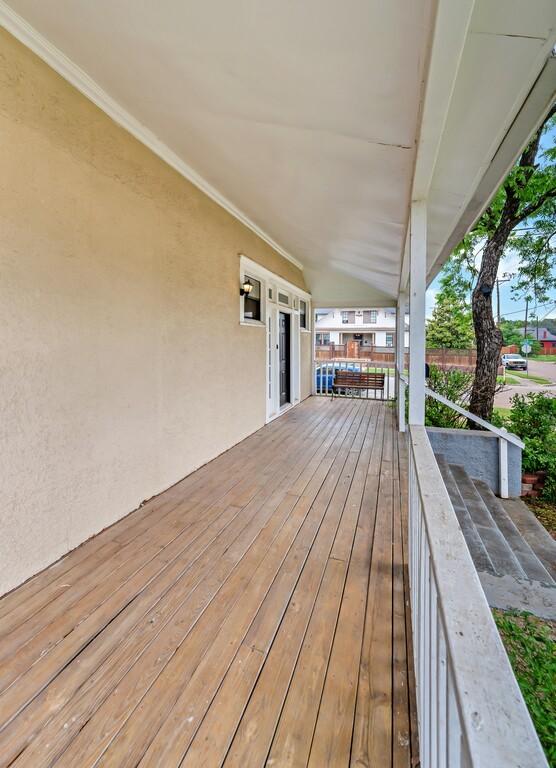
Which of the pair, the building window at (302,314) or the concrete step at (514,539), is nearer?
the concrete step at (514,539)

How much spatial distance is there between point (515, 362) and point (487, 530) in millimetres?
4325

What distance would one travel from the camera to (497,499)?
13.1 ft

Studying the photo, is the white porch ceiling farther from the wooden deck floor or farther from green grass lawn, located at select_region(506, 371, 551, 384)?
green grass lawn, located at select_region(506, 371, 551, 384)

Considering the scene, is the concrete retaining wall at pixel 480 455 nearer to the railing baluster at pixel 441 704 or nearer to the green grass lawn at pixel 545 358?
the green grass lawn at pixel 545 358

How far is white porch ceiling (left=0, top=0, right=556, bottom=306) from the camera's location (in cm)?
131

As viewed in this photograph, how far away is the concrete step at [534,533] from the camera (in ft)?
9.53

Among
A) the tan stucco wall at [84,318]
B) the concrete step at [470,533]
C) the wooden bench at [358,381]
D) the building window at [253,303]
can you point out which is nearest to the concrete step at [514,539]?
the concrete step at [470,533]

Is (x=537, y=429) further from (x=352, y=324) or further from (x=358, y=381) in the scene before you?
(x=352, y=324)

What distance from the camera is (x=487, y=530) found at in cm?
311

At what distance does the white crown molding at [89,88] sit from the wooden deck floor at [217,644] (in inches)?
116

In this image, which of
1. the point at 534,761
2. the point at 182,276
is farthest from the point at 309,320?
the point at 534,761

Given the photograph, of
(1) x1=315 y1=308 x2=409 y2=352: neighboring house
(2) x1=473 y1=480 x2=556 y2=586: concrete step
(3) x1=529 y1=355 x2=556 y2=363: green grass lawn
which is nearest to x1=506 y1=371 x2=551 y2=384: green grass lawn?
(3) x1=529 y1=355 x2=556 y2=363: green grass lawn

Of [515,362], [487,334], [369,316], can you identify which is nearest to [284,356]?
[487,334]

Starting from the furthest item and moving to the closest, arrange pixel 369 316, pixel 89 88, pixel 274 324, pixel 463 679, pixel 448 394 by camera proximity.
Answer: pixel 369 316 → pixel 274 324 → pixel 448 394 → pixel 89 88 → pixel 463 679
